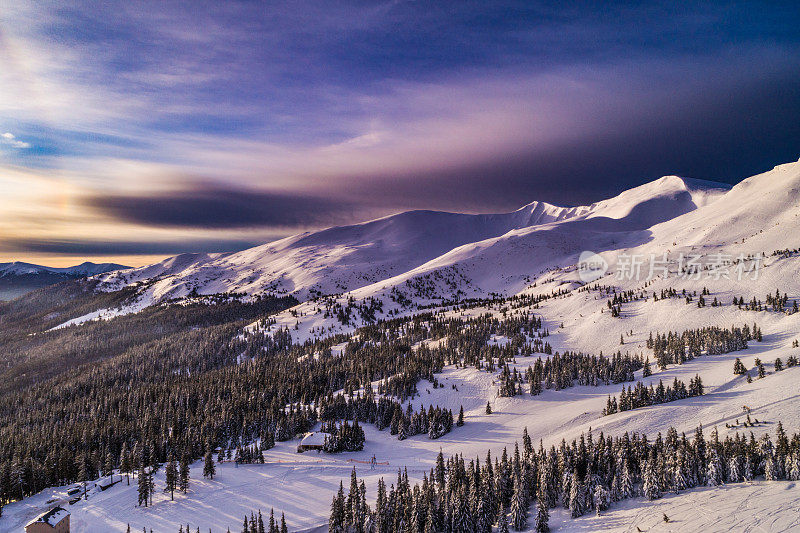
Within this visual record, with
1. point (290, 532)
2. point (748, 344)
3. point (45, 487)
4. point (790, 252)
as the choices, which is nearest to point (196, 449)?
point (45, 487)

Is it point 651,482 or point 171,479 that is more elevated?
point 651,482

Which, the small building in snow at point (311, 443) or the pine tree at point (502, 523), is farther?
the small building in snow at point (311, 443)

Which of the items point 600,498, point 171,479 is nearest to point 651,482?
point 600,498

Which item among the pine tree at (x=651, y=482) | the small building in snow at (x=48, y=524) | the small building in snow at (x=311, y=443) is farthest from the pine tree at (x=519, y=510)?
the small building in snow at (x=48, y=524)

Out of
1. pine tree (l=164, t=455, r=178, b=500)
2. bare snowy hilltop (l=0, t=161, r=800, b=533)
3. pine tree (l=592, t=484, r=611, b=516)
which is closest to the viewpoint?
pine tree (l=592, t=484, r=611, b=516)

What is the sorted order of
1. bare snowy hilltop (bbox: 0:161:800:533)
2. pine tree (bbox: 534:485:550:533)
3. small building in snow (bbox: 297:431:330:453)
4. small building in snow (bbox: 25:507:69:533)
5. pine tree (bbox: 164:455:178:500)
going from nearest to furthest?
pine tree (bbox: 534:485:550:533)
bare snowy hilltop (bbox: 0:161:800:533)
small building in snow (bbox: 25:507:69:533)
pine tree (bbox: 164:455:178:500)
small building in snow (bbox: 297:431:330:453)

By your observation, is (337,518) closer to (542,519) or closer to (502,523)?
(502,523)

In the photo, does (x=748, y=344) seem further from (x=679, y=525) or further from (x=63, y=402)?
(x=63, y=402)

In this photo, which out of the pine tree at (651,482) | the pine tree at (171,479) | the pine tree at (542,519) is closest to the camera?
the pine tree at (651,482)

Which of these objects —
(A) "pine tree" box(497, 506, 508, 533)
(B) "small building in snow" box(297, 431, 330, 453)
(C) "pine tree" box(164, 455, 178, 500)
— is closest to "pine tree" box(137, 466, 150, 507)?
(C) "pine tree" box(164, 455, 178, 500)

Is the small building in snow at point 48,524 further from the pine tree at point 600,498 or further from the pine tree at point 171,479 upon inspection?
the pine tree at point 600,498

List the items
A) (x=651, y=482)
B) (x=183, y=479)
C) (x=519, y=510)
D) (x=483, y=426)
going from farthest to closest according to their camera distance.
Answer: (x=483, y=426) → (x=183, y=479) → (x=519, y=510) → (x=651, y=482)

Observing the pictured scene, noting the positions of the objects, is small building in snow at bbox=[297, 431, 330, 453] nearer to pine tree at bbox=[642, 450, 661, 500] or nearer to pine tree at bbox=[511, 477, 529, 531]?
pine tree at bbox=[511, 477, 529, 531]
